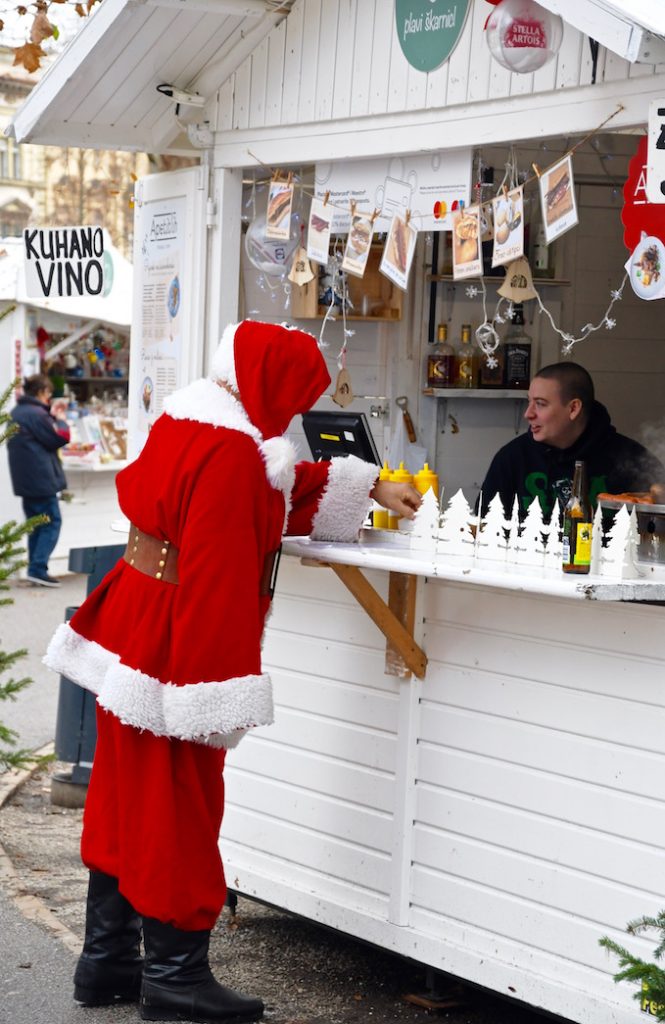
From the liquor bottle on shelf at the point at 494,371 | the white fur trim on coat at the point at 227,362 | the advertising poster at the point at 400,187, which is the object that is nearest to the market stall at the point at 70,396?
the liquor bottle on shelf at the point at 494,371

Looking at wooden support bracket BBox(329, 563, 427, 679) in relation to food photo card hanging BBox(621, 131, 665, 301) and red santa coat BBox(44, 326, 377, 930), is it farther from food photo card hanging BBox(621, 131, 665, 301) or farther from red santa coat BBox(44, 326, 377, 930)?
food photo card hanging BBox(621, 131, 665, 301)

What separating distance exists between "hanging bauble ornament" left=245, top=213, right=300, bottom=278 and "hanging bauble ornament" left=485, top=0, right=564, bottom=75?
178 centimetres

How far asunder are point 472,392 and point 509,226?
2.45 meters

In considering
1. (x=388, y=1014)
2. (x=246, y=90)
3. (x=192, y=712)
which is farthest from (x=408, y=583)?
(x=246, y=90)

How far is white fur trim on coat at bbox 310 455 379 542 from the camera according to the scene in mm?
4613

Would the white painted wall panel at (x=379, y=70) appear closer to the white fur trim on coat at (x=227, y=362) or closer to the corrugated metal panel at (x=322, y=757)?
the white fur trim on coat at (x=227, y=362)

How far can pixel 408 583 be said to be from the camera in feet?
15.2

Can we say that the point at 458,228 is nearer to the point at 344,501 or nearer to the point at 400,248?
the point at 400,248

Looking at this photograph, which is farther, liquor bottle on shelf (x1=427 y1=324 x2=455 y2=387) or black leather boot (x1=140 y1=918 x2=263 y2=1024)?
liquor bottle on shelf (x1=427 y1=324 x2=455 y2=387)

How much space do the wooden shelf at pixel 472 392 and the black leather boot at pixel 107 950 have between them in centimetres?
327

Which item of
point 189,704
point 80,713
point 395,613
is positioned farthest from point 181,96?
point 80,713

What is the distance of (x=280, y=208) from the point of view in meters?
5.51

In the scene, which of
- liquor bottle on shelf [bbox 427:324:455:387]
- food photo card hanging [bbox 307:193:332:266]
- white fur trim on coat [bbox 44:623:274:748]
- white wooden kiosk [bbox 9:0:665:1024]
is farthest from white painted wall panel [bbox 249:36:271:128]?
white fur trim on coat [bbox 44:623:274:748]

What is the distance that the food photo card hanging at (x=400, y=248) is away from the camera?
5047 mm
